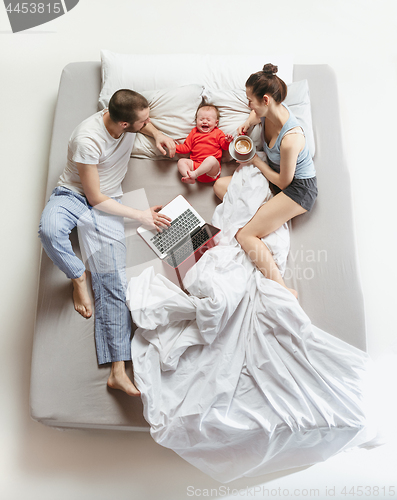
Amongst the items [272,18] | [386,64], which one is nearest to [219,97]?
[272,18]

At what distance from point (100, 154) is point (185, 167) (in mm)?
422

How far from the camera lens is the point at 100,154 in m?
1.60

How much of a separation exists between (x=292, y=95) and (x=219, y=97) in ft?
1.23

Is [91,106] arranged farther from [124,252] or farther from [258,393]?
[258,393]

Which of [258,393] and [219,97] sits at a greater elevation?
[219,97]

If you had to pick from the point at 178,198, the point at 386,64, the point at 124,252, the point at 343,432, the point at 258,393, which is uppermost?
the point at 386,64

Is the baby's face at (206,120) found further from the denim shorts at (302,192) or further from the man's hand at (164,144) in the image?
the denim shorts at (302,192)

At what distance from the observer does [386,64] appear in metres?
2.35

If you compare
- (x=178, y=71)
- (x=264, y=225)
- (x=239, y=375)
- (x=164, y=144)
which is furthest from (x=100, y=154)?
(x=239, y=375)

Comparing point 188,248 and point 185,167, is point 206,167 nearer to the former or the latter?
point 185,167

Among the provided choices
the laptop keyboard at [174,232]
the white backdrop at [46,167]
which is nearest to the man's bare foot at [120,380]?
the white backdrop at [46,167]

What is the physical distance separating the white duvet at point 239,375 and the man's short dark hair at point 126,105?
0.72 m

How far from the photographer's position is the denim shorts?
5.48ft

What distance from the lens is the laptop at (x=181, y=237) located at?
1682 millimetres
